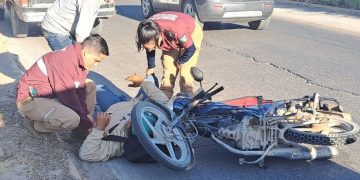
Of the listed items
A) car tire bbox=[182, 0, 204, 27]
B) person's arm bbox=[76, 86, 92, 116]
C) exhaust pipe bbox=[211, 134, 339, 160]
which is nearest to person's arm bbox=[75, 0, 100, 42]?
person's arm bbox=[76, 86, 92, 116]

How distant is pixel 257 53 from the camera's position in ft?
31.6

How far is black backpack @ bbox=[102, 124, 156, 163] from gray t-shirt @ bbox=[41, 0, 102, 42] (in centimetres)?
176

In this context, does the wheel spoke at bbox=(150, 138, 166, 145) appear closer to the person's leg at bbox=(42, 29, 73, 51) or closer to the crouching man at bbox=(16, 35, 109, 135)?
the crouching man at bbox=(16, 35, 109, 135)

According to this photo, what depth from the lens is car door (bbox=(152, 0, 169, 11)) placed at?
13527mm

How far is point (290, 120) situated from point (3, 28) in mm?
10535

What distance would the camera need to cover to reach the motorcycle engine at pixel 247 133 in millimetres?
4246

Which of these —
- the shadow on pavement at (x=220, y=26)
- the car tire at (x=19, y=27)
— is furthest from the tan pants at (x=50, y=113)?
the shadow on pavement at (x=220, y=26)

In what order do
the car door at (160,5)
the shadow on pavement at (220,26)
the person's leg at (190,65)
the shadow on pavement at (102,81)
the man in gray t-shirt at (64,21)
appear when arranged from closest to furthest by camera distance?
1. the person's leg at (190,65)
2. the man in gray t-shirt at (64,21)
3. the shadow on pavement at (102,81)
4. the shadow on pavement at (220,26)
5. the car door at (160,5)

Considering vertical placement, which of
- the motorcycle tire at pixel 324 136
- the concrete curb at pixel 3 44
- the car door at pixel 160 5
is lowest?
the concrete curb at pixel 3 44

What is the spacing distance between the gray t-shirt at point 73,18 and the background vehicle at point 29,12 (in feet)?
16.2

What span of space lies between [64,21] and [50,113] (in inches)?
68.5

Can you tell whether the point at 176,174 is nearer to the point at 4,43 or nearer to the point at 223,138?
the point at 223,138

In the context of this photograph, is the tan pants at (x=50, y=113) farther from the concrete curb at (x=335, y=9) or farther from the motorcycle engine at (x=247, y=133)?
the concrete curb at (x=335, y=9)

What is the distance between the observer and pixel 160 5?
13766mm
